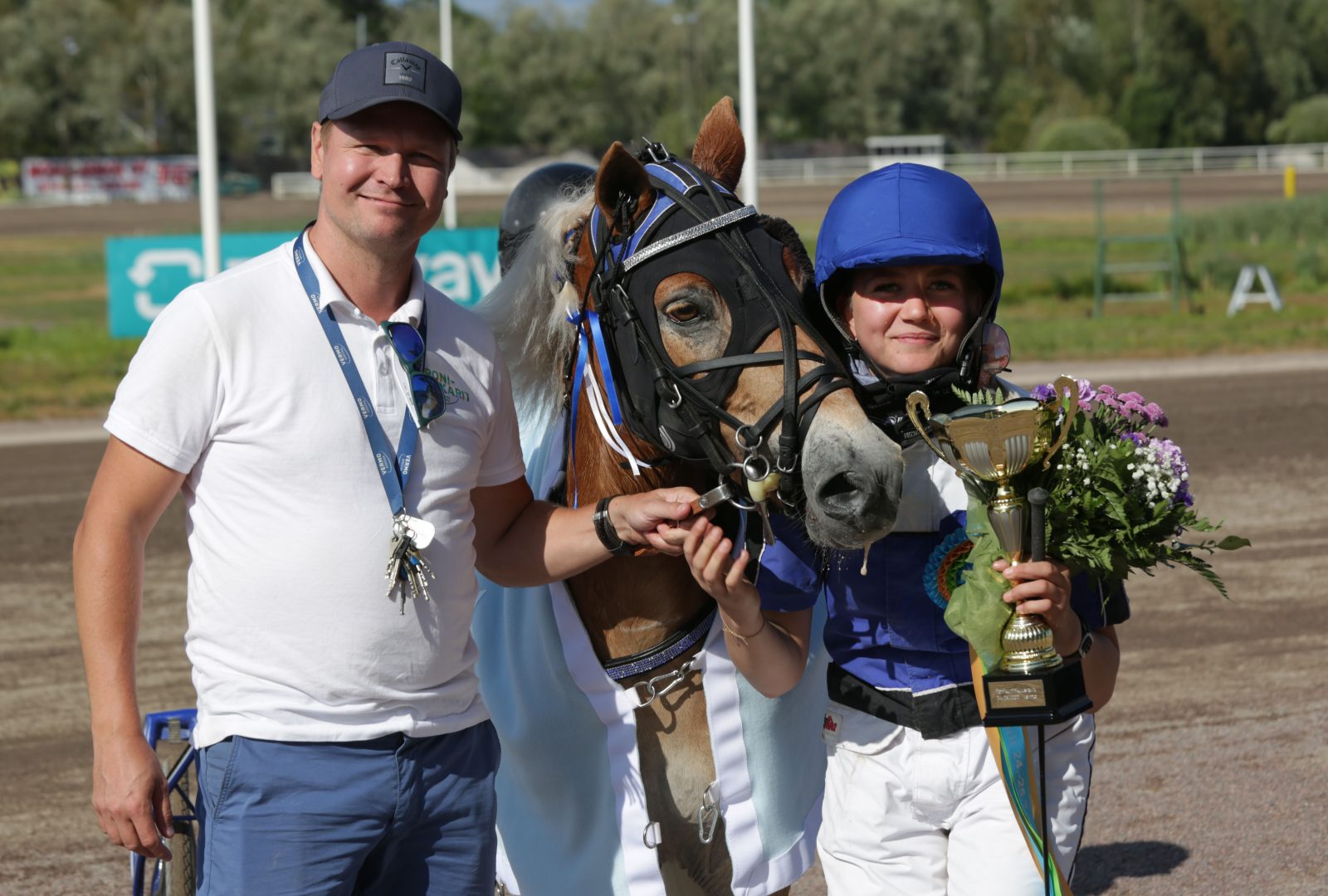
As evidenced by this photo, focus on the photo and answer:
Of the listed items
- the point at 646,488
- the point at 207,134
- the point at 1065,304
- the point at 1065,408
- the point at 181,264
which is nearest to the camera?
the point at 1065,408

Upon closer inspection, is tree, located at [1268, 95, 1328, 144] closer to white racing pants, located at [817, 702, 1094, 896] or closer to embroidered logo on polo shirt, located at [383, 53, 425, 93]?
white racing pants, located at [817, 702, 1094, 896]

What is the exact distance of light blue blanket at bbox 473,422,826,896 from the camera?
2824 millimetres

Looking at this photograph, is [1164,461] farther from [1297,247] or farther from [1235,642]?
[1297,247]

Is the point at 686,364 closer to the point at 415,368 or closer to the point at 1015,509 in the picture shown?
the point at 415,368

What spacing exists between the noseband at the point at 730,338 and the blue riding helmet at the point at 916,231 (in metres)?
0.12

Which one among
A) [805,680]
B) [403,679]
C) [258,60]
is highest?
[258,60]

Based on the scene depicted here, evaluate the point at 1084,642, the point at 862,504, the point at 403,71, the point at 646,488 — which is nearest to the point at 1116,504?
the point at 1084,642

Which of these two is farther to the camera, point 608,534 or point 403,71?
point 608,534

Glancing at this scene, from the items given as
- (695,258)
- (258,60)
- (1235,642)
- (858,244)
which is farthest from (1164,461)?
(258,60)

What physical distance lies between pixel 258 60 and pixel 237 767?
57157 millimetres

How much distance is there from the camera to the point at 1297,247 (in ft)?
74.3

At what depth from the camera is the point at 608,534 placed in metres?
2.66

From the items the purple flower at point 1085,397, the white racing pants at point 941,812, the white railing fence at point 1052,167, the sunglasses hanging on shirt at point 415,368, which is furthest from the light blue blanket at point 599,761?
the white railing fence at point 1052,167

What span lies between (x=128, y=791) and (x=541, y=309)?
1.29 metres
